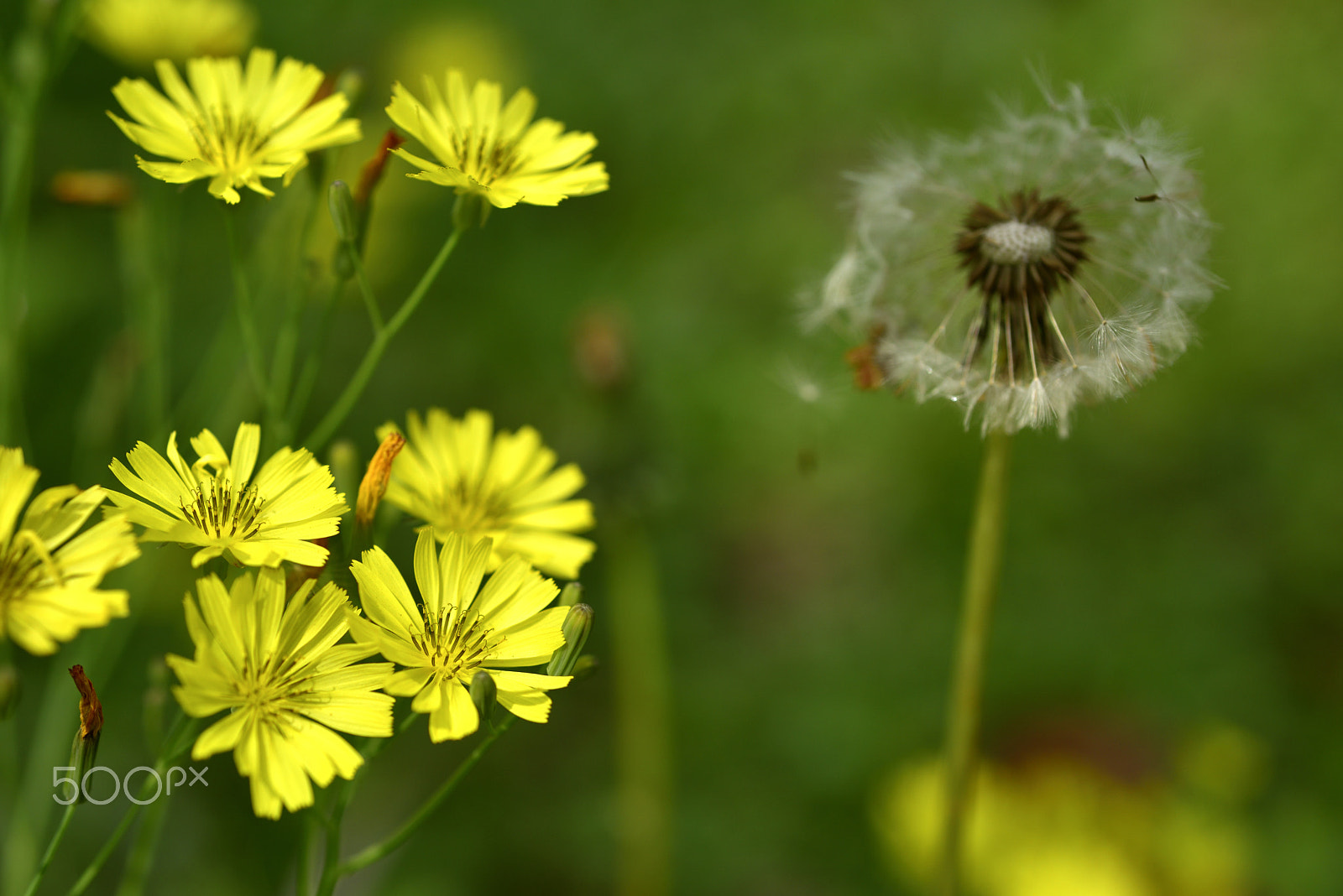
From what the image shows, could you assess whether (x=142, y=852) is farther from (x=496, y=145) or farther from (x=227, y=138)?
(x=496, y=145)

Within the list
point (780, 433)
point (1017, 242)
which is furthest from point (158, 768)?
point (780, 433)

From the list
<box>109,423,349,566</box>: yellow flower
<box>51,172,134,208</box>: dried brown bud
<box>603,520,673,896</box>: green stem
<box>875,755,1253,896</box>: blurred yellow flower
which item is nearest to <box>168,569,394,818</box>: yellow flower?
<box>109,423,349,566</box>: yellow flower

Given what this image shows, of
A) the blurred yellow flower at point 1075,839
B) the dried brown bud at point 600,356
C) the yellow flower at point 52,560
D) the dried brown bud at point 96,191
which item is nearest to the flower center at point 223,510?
the yellow flower at point 52,560

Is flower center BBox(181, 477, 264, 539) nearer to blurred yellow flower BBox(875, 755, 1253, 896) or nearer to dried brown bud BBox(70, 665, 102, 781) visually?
dried brown bud BBox(70, 665, 102, 781)

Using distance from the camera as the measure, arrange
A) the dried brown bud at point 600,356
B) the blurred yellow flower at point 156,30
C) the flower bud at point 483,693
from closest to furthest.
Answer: the flower bud at point 483,693 < the blurred yellow flower at point 156,30 < the dried brown bud at point 600,356

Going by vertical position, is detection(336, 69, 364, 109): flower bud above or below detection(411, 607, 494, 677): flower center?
above

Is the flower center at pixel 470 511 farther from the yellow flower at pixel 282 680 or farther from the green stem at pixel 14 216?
the green stem at pixel 14 216
